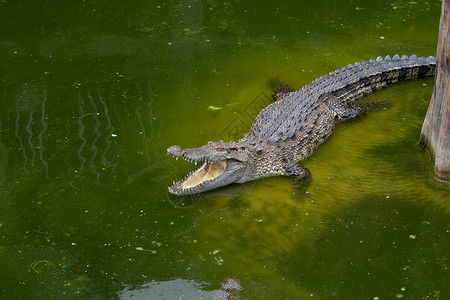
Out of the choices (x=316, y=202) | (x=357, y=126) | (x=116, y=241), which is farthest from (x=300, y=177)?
(x=116, y=241)

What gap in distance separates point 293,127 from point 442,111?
1.61 m

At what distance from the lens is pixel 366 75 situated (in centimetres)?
738

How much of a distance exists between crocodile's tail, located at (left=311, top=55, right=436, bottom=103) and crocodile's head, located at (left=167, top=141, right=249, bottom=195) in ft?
6.20

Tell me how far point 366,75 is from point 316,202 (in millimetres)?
2439

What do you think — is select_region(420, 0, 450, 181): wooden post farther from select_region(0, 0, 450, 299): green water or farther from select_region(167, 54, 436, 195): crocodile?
select_region(167, 54, 436, 195): crocodile

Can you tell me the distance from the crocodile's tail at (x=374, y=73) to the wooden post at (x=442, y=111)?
4.48 ft

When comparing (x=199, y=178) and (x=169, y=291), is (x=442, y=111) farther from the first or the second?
(x=169, y=291)

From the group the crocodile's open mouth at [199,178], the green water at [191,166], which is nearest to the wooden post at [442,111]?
the green water at [191,166]

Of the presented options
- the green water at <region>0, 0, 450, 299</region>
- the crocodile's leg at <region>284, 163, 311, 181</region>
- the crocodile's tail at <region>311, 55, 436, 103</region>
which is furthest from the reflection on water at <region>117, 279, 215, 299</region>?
the crocodile's tail at <region>311, 55, 436, 103</region>

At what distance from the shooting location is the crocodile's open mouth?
18.7ft

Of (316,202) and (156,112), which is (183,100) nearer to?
(156,112)

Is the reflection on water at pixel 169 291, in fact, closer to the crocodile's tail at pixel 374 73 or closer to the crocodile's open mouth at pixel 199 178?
the crocodile's open mouth at pixel 199 178

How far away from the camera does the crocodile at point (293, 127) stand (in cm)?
589

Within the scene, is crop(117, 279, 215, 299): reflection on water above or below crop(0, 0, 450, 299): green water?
below
